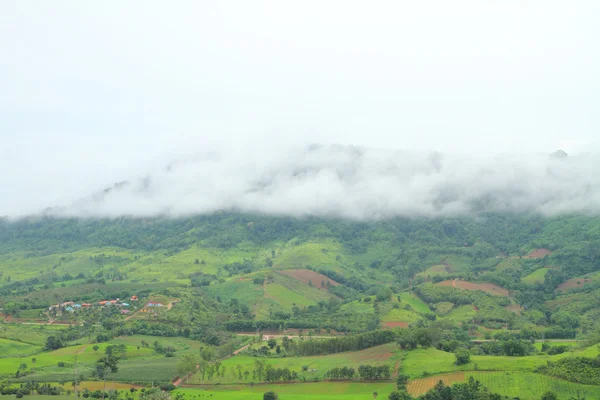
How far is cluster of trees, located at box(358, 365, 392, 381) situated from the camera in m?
98.2

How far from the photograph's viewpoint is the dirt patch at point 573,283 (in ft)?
589

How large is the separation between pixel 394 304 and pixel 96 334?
294ft

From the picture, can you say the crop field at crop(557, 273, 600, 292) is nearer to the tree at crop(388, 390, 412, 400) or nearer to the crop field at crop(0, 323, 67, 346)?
the tree at crop(388, 390, 412, 400)

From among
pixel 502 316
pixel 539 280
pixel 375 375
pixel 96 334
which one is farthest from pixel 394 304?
pixel 96 334

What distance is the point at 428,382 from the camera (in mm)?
91750

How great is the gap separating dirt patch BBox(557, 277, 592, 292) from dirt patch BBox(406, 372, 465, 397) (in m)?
108

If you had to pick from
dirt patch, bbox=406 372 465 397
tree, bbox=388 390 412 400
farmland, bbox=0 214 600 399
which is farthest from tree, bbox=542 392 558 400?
tree, bbox=388 390 412 400

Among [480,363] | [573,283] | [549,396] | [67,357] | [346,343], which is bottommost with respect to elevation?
[549,396]

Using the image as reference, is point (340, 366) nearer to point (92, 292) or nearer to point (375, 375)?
point (375, 375)

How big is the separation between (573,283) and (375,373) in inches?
4612

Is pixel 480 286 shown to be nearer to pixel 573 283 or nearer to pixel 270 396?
pixel 573 283

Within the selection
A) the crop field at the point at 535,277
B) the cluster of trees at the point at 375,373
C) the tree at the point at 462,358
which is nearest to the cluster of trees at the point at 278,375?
the cluster of trees at the point at 375,373

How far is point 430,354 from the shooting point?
4186 inches

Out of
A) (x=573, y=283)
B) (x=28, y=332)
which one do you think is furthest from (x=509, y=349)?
(x=28, y=332)
